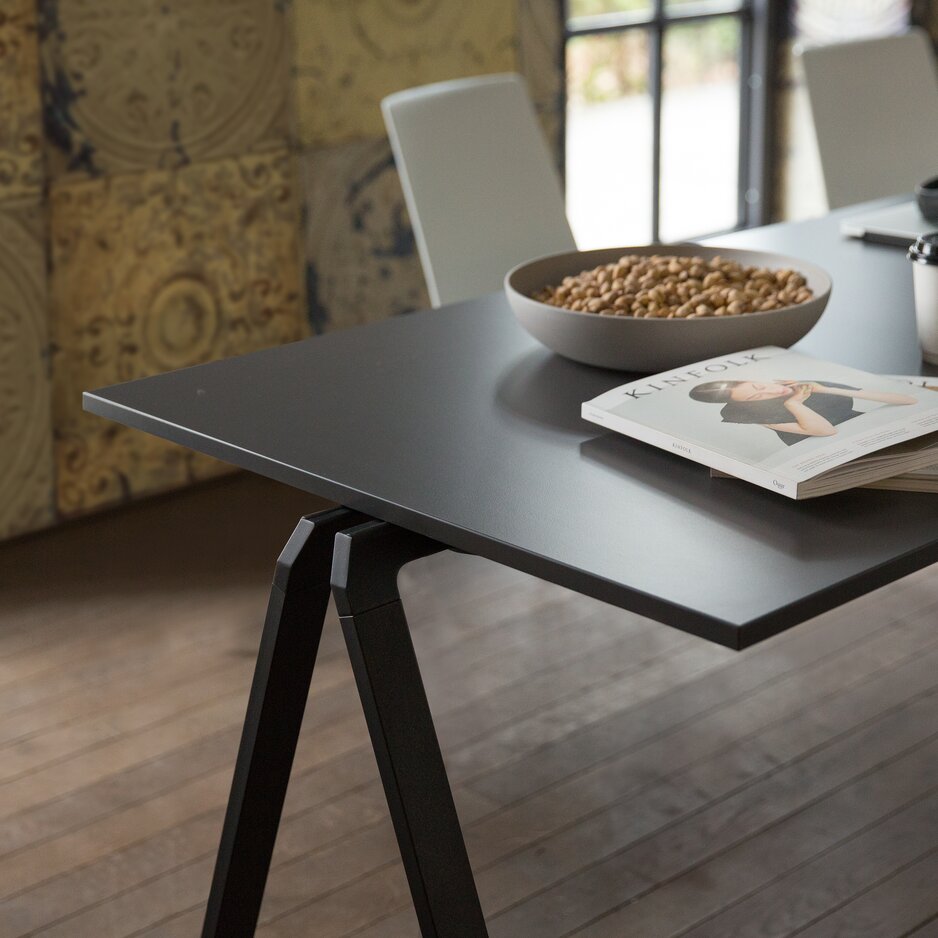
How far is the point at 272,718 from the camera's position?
52.2 inches

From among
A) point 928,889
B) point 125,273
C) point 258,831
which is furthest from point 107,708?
point 928,889

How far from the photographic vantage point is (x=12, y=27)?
2566mm

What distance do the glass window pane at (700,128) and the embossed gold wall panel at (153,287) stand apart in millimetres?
1450

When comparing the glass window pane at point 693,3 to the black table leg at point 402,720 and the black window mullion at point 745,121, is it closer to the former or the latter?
the black window mullion at point 745,121

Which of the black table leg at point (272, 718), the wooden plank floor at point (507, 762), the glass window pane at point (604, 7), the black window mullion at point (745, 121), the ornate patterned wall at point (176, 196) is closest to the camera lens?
the black table leg at point (272, 718)

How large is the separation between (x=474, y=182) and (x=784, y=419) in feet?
3.98

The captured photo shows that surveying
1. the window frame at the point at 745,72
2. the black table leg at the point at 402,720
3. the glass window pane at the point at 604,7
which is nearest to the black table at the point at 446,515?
the black table leg at the point at 402,720

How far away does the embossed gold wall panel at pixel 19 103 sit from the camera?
8.43ft

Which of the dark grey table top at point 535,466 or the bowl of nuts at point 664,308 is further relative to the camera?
the bowl of nuts at point 664,308

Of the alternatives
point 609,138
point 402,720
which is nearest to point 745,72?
point 609,138

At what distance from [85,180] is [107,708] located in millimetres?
1126

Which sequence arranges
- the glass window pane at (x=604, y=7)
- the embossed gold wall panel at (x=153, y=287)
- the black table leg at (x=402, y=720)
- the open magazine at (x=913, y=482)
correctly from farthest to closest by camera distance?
the glass window pane at (x=604, y=7) → the embossed gold wall panel at (x=153, y=287) → the black table leg at (x=402, y=720) → the open magazine at (x=913, y=482)

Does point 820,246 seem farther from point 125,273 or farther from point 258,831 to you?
point 125,273

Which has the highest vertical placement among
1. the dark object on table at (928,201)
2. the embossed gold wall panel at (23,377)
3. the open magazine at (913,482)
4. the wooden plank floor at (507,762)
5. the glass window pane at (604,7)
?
the glass window pane at (604,7)
